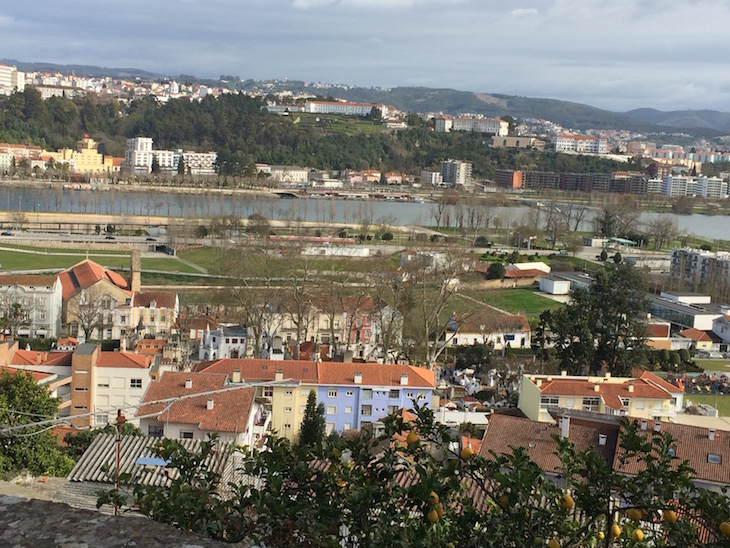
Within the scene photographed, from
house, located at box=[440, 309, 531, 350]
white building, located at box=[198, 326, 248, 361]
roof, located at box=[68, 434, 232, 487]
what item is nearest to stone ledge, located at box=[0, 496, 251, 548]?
roof, located at box=[68, 434, 232, 487]

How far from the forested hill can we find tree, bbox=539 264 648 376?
42.2 m

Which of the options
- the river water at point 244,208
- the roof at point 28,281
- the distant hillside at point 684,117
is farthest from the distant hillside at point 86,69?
the roof at point 28,281

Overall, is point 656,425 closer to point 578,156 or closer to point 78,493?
point 78,493

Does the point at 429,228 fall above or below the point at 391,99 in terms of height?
below

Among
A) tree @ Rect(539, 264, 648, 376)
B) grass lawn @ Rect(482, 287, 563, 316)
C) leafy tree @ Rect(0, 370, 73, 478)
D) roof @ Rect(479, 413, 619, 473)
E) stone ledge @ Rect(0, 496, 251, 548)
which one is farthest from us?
grass lawn @ Rect(482, 287, 563, 316)

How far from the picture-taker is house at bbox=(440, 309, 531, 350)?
13039 millimetres

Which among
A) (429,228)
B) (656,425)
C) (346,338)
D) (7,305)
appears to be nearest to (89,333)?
(7,305)

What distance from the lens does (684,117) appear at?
178m

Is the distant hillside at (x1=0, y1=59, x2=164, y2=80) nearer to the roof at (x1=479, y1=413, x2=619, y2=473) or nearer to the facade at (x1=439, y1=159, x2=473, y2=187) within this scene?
the facade at (x1=439, y1=159, x2=473, y2=187)

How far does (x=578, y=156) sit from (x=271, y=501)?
6117cm

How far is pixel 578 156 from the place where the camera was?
60156 mm

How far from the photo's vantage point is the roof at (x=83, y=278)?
13.4 meters

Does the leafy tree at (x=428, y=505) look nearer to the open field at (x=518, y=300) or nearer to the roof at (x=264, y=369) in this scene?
the roof at (x=264, y=369)

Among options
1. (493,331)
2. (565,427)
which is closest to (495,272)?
(493,331)
